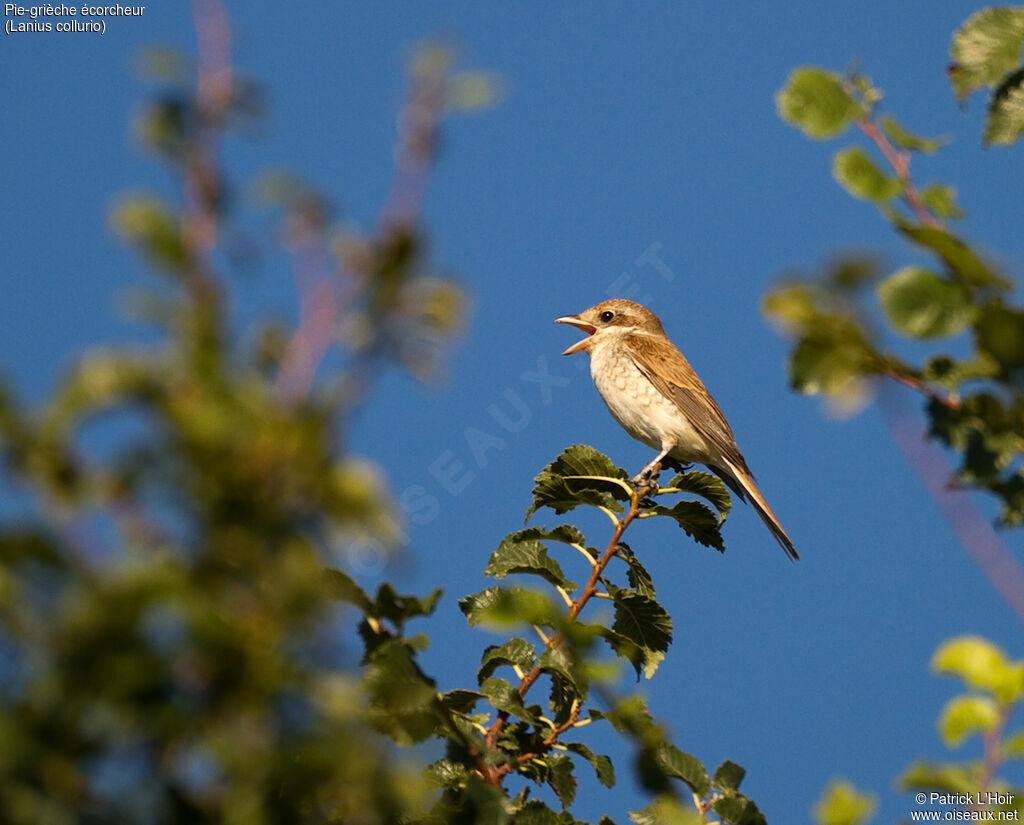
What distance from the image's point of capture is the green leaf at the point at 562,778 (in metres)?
3.33

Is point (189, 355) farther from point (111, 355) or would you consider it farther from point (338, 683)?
point (338, 683)

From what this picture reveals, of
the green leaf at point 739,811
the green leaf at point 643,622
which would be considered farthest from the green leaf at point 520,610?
the green leaf at point 643,622

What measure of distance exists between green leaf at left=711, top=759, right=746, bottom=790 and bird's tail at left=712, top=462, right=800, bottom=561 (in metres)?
6.07

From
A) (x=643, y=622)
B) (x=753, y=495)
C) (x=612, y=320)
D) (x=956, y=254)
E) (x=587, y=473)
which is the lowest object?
(x=956, y=254)

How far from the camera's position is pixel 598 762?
3.38 metres

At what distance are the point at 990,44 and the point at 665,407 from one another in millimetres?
7227

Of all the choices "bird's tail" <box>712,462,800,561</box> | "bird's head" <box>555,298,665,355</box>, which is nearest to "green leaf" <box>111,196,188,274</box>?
"bird's tail" <box>712,462,800,561</box>

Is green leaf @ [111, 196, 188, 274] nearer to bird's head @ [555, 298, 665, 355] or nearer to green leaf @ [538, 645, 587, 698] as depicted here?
green leaf @ [538, 645, 587, 698]

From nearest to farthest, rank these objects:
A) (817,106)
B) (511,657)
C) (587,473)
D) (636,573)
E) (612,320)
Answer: (817,106)
(511,657)
(636,573)
(587,473)
(612,320)

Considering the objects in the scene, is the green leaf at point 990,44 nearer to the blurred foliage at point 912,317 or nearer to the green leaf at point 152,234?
the blurred foliage at point 912,317

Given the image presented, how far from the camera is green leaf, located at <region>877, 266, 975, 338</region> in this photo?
1.84 meters

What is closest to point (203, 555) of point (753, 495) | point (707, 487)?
point (707, 487)

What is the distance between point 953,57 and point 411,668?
171 centimetres

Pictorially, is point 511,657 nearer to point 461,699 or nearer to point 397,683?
point 461,699
